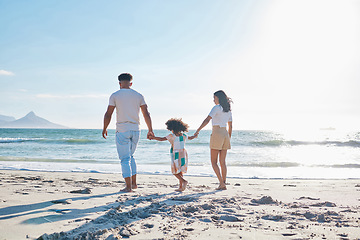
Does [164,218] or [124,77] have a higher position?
[124,77]

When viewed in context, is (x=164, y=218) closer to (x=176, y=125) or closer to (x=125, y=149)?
(x=125, y=149)

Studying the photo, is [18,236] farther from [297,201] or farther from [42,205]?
[297,201]

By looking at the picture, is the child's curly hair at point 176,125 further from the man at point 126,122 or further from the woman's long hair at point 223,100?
the woman's long hair at point 223,100

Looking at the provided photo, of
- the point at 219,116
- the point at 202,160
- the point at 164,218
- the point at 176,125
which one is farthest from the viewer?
the point at 202,160

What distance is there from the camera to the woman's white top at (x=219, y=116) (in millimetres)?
4781

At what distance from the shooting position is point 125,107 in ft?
13.5

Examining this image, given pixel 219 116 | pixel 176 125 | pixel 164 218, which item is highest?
pixel 219 116

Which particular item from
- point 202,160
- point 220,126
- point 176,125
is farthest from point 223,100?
point 202,160

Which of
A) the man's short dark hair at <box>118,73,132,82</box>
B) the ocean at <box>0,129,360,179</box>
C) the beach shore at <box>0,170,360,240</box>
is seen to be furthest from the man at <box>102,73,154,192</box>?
the ocean at <box>0,129,360,179</box>

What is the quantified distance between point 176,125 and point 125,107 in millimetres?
897

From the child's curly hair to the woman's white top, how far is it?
581mm

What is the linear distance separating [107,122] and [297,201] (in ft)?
9.92

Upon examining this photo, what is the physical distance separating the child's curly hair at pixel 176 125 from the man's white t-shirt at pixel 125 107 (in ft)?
2.00

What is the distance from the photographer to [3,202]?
288 centimetres
